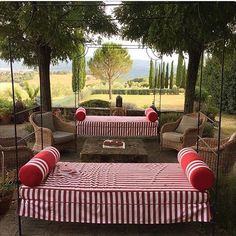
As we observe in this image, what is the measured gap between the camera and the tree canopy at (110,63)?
23.3 meters

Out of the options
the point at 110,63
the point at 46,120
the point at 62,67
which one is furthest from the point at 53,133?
the point at 110,63

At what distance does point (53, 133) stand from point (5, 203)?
3.52 meters

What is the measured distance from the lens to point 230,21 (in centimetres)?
736

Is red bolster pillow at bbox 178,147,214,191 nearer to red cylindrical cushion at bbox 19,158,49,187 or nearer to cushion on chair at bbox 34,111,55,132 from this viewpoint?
red cylindrical cushion at bbox 19,158,49,187

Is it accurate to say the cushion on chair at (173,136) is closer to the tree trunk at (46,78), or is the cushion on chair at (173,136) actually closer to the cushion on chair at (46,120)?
the cushion on chair at (46,120)

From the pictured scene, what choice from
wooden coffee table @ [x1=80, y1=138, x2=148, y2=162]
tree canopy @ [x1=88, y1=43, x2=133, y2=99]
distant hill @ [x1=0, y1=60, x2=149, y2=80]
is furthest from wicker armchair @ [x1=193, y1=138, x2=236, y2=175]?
tree canopy @ [x1=88, y1=43, x2=133, y2=99]

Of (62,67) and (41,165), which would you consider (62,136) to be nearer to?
(41,165)

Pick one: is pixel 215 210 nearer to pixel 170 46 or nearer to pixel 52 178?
pixel 52 178

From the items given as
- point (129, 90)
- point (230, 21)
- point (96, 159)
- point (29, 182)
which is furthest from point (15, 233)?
point (129, 90)

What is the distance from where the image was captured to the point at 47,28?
306 inches

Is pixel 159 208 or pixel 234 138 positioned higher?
pixel 234 138

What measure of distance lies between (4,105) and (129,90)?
15658mm

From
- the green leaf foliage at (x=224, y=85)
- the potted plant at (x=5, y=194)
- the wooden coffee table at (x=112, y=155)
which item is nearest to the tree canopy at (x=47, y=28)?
the wooden coffee table at (x=112, y=155)

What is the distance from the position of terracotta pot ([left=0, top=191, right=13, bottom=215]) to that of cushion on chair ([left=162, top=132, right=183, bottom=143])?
4.25m
